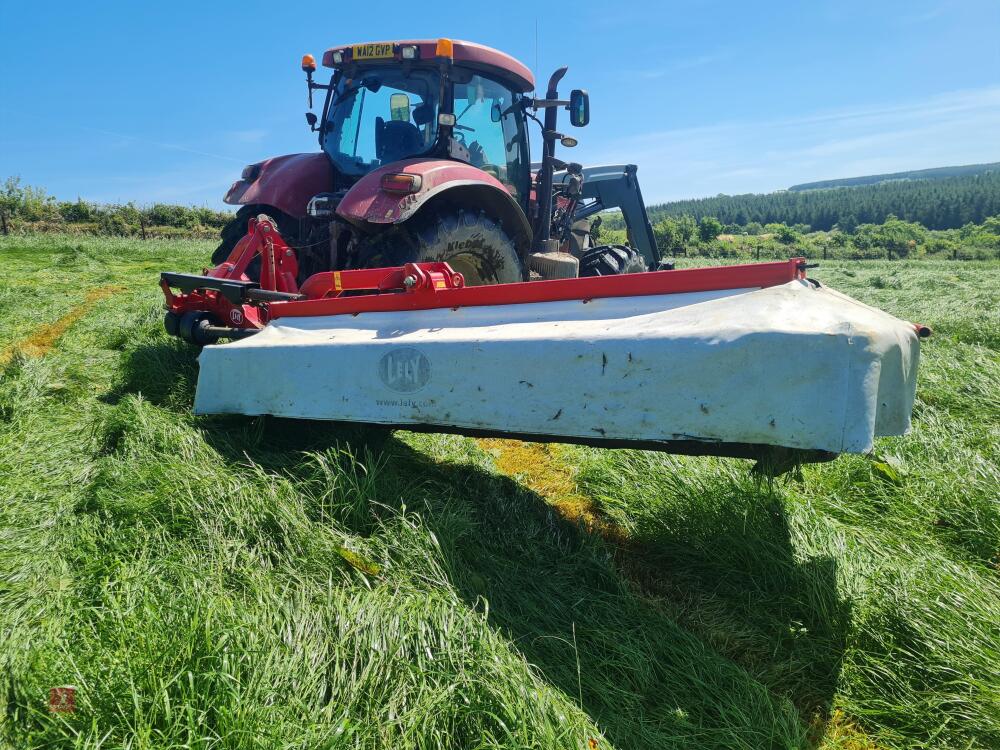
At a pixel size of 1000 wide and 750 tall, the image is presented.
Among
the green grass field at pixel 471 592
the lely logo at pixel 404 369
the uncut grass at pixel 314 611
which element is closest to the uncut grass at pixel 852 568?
the green grass field at pixel 471 592

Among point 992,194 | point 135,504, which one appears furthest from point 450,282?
point 992,194

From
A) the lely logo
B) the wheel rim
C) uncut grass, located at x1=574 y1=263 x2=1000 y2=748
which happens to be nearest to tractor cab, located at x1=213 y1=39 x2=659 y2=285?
the wheel rim

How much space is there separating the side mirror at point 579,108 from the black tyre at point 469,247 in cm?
161

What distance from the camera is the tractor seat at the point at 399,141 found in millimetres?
4195

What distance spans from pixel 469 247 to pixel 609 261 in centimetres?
246

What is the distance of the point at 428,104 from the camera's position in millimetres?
4129

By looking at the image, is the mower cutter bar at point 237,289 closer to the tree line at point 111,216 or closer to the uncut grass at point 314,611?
the uncut grass at point 314,611

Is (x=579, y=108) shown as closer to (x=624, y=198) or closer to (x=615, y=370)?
(x=624, y=198)

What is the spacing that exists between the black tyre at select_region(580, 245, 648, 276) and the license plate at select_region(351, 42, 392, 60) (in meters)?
2.47

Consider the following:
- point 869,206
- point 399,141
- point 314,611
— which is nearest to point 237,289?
point 399,141

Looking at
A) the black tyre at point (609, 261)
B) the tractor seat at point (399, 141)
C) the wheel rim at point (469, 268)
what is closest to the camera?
the wheel rim at point (469, 268)

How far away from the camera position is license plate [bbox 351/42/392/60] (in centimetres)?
398

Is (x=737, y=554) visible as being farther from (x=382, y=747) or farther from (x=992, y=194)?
(x=992, y=194)

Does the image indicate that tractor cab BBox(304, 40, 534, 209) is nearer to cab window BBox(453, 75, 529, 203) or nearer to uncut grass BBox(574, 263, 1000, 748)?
cab window BBox(453, 75, 529, 203)
